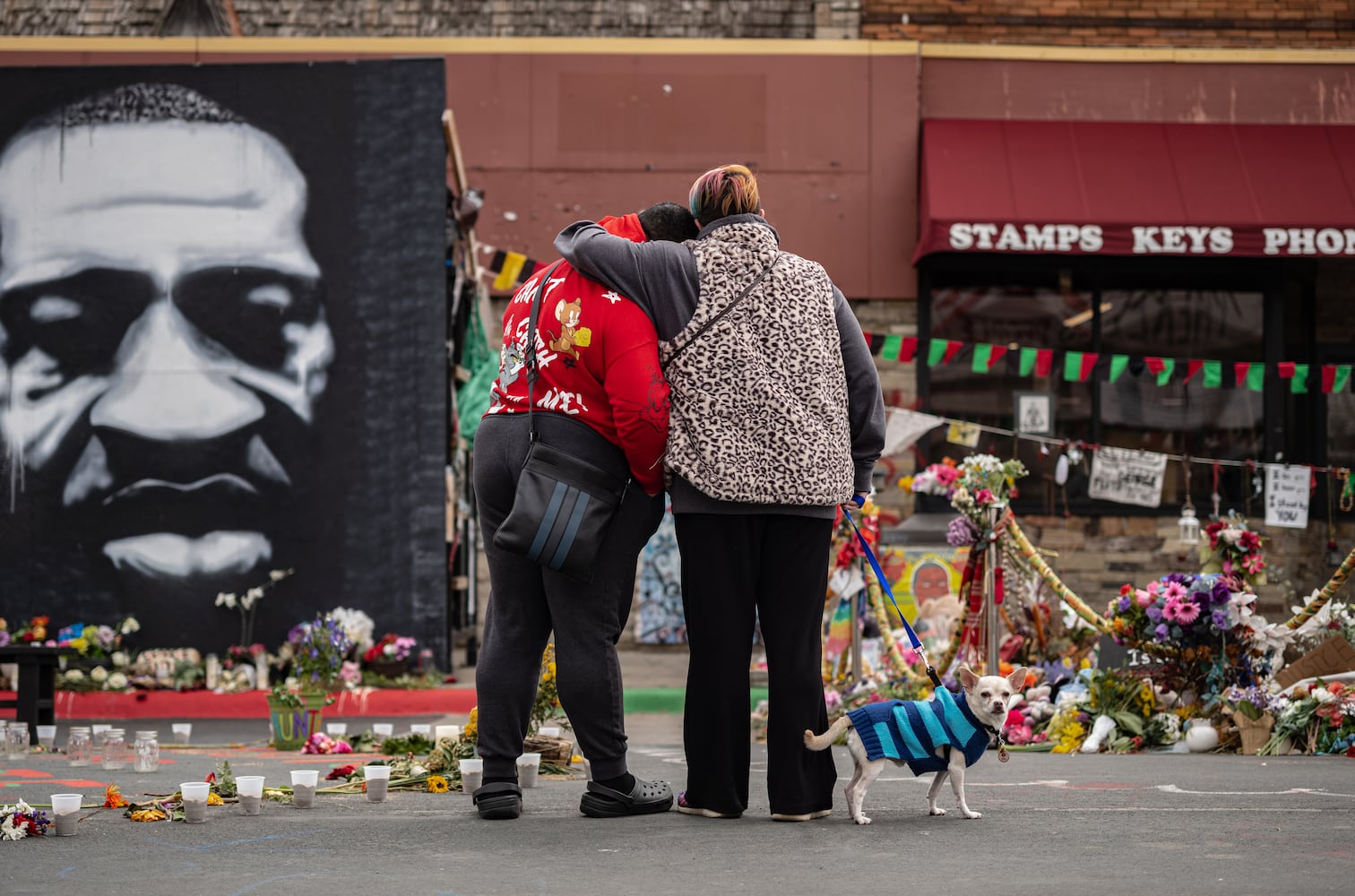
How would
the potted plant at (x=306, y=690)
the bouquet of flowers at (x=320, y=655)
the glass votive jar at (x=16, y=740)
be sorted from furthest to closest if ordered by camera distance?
the bouquet of flowers at (x=320, y=655) < the potted plant at (x=306, y=690) < the glass votive jar at (x=16, y=740)

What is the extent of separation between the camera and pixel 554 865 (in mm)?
3701

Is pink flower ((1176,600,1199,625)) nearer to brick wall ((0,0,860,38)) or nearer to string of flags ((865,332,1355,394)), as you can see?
string of flags ((865,332,1355,394))

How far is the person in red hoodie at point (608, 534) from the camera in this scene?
174 inches

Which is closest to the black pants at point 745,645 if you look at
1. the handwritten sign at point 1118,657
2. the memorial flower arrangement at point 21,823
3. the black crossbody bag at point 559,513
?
the black crossbody bag at point 559,513

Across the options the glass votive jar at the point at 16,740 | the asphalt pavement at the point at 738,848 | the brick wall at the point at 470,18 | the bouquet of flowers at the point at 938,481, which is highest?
the brick wall at the point at 470,18

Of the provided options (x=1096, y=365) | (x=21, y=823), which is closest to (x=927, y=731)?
(x=21, y=823)

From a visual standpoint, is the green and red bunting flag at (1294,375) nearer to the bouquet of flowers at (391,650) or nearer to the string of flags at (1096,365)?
the string of flags at (1096,365)

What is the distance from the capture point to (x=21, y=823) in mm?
4180

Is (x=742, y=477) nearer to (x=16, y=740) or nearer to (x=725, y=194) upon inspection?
(x=725, y=194)

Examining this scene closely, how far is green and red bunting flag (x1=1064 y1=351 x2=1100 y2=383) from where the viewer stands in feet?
48.8

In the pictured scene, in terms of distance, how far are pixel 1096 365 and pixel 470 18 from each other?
22.7ft

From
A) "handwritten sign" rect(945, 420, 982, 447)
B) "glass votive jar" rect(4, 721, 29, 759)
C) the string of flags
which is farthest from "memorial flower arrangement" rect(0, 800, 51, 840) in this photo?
the string of flags

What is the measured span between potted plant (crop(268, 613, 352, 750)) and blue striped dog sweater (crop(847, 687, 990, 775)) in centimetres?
401

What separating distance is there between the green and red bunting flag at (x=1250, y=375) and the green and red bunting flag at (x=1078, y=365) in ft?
4.23
